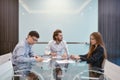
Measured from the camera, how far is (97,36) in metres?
3.21

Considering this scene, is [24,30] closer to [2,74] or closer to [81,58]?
[81,58]

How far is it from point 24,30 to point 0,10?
0.79 meters

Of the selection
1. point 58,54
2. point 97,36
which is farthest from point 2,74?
point 58,54

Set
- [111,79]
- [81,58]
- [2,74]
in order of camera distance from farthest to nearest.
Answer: [81,58] < [2,74] < [111,79]

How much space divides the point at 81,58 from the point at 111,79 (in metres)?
1.45

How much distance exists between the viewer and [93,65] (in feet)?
10.3

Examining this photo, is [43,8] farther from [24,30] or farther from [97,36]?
[97,36]

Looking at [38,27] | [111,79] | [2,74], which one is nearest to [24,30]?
[38,27]

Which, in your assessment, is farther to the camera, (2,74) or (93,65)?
(93,65)

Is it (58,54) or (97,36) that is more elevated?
(97,36)

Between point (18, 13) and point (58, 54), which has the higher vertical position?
point (18, 13)

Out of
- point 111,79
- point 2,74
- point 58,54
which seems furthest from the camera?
point 58,54

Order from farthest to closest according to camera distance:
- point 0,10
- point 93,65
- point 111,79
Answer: point 0,10 → point 93,65 → point 111,79

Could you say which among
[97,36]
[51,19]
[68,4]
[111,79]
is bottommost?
[111,79]
